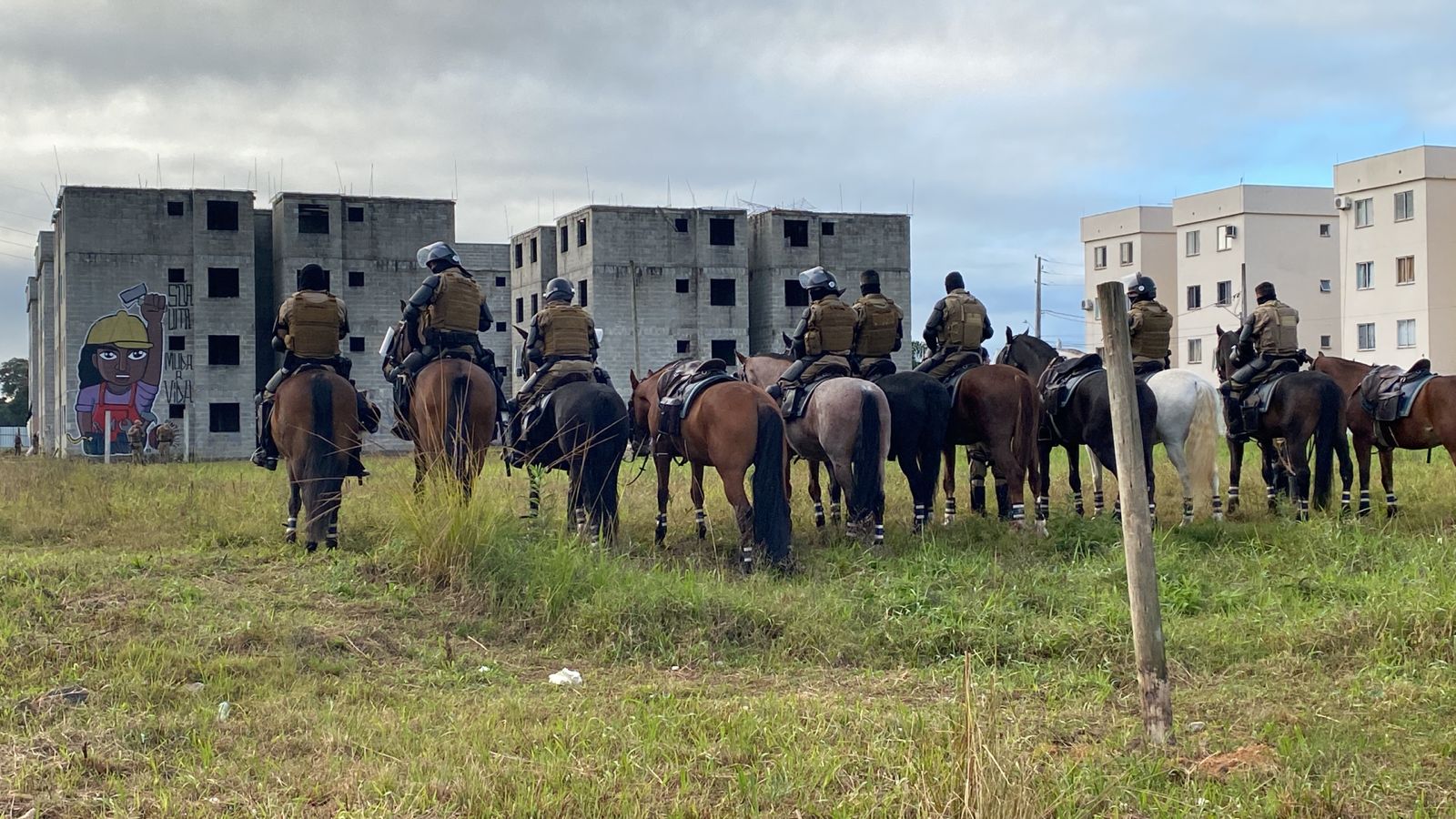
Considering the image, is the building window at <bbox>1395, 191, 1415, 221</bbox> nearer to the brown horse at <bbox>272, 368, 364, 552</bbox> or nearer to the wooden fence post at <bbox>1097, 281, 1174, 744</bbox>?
the brown horse at <bbox>272, 368, 364, 552</bbox>

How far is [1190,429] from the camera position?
13.8 meters

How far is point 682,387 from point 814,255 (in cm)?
3809

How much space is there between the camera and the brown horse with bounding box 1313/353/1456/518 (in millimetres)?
13266

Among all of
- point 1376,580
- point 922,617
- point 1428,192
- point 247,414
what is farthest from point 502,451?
point 1428,192

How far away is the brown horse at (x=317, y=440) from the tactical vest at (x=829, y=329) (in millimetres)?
4391

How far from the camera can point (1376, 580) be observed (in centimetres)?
916

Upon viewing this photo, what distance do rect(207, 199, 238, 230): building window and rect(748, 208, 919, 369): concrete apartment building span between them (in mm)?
18760

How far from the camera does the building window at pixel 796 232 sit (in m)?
49.8

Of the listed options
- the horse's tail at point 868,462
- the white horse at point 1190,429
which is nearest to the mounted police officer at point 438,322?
the horse's tail at point 868,462

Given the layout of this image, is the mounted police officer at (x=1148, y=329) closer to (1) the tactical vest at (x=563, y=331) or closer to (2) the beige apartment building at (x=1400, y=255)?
(1) the tactical vest at (x=563, y=331)

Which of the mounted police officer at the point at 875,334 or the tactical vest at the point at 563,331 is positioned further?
the mounted police officer at the point at 875,334

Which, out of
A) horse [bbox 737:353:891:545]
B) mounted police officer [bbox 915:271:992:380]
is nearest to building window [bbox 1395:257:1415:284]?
mounted police officer [bbox 915:271:992:380]

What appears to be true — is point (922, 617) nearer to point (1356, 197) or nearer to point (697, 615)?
point (697, 615)

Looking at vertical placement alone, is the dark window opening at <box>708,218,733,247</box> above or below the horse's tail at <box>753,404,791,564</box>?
above
